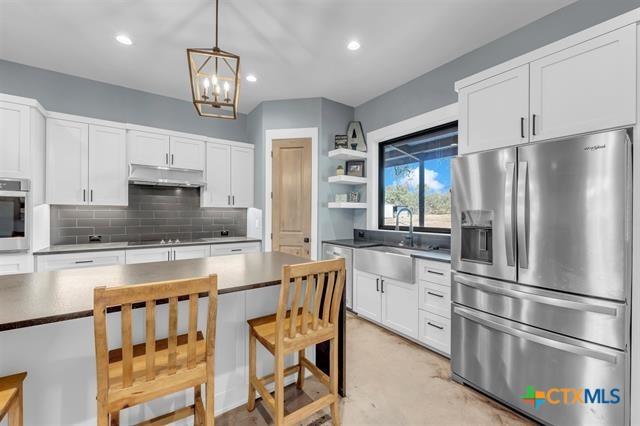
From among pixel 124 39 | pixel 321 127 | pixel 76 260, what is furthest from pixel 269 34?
pixel 76 260

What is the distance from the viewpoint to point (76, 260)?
3.01 m

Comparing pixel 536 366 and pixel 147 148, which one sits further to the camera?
pixel 147 148

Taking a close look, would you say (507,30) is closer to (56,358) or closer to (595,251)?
(595,251)

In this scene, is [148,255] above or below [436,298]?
above

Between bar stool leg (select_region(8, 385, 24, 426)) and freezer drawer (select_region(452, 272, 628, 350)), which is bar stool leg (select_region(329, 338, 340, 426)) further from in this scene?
bar stool leg (select_region(8, 385, 24, 426))

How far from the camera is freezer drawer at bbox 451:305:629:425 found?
1.54 metres

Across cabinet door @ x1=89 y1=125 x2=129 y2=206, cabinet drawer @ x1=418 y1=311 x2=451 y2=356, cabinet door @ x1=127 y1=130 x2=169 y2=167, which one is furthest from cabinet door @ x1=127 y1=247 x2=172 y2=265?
cabinet drawer @ x1=418 y1=311 x2=451 y2=356

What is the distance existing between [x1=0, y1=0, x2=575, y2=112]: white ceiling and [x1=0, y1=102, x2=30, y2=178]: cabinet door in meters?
0.70

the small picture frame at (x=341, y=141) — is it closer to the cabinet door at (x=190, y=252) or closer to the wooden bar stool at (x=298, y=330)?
the cabinet door at (x=190, y=252)

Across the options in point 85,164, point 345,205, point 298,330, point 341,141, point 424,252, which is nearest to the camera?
point 298,330

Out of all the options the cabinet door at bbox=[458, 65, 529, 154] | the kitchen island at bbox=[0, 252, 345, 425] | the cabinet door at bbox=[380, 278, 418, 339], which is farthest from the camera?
the cabinet door at bbox=[380, 278, 418, 339]

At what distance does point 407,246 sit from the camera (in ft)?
11.2

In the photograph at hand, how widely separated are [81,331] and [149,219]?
285 centimetres

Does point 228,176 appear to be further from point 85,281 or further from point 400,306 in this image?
Answer: point 400,306
